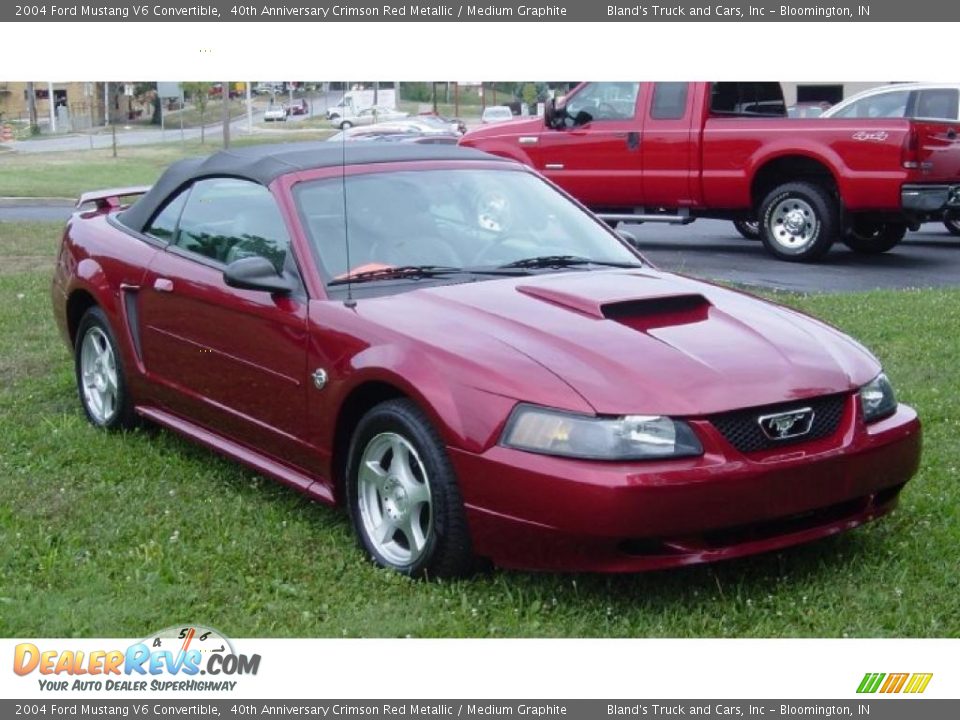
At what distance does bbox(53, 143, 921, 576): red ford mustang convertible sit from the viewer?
394cm

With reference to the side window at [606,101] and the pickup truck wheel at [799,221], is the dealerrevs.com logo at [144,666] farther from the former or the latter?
the side window at [606,101]

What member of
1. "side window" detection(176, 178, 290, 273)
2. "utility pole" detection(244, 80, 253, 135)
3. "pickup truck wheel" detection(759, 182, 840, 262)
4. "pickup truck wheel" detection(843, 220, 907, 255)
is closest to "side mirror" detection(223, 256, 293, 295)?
"side window" detection(176, 178, 290, 273)

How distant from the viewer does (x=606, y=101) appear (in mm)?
13500

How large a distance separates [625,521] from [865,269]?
9.21 meters

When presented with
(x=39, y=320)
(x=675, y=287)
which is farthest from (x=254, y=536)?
(x=39, y=320)

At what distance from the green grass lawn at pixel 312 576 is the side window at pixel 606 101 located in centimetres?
775

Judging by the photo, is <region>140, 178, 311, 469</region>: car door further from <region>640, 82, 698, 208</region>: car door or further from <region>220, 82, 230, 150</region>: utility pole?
<region>640, 82, 698, 208</region>: car door

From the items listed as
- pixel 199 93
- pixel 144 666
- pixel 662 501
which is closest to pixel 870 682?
pixel 662 501

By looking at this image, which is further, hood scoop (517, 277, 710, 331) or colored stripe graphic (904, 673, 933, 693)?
hood scoop (517, 277, 710, 331)

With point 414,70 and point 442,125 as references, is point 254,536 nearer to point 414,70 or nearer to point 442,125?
point 414,70

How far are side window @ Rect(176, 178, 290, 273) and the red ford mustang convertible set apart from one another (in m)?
0.01

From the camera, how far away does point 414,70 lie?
19.0 ft

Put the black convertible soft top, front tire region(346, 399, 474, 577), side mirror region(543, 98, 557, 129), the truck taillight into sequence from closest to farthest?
front tire region(346, 399, 474, 577) → the black convertible soft top → the truck taillight → side mirror region(543, 98, 557, 129)

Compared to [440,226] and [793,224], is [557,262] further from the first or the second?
[793,224]
